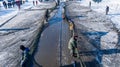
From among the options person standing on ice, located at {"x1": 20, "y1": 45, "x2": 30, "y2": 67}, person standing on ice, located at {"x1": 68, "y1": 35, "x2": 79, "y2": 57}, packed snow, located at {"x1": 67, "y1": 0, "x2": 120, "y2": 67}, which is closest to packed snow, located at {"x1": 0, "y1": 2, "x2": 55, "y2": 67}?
person standing on ice, located at {"x1": 20, "y1": 45, "x2": 30, "y2": 67}

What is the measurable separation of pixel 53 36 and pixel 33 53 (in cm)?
438

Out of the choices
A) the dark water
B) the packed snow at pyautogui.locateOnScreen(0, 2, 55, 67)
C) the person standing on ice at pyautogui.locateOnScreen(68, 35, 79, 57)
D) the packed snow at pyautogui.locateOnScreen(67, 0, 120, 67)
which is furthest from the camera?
the packed snow at pyautogui.locateOnScreen(0, 2, 55, 67)

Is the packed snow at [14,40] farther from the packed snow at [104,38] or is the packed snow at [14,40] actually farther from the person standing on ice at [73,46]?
the packed snow at [104,38]

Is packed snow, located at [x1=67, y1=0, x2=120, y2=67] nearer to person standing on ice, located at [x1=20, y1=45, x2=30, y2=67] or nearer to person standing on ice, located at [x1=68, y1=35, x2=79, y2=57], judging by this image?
person standing on ice, located at [x1=68, y1=35, x2=79, y2=57]

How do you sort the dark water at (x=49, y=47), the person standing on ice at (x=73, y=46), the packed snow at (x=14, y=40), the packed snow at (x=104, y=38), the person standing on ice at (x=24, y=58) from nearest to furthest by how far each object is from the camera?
the person standing on ice at (x=24, y=58), the person standing on ice at (x=73, y=46), the dark water at (x=49, y=47), the packed snow at (x=104, y=38), the packed snow at (x=14, y=40)

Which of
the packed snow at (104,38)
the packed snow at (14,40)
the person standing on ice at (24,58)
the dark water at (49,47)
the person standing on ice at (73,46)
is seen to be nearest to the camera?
Answer: the person standing on ice at (24,58)

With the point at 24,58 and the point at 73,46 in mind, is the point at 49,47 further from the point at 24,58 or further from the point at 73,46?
the point at 24,58

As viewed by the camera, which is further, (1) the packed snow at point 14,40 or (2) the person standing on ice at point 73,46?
(1) the packed snow at point 14,40

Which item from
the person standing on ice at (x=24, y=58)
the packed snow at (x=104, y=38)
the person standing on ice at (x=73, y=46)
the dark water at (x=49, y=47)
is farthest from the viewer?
the packed snow at (x=104, y=38)

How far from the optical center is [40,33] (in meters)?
18.9

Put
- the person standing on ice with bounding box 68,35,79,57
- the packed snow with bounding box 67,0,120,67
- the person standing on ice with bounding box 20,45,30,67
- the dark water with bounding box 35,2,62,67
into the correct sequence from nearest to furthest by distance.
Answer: the person standing on ice with bounding box 20,45,30,67
the person standing on ice with bounding box 68,35,79,57
the dark water with bounding box 35,2,62,67
the packed snow with bounding box 67,0,120,67

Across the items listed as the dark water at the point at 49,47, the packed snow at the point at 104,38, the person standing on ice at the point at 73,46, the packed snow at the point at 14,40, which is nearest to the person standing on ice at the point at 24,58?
the packed snow at the point at 14,40

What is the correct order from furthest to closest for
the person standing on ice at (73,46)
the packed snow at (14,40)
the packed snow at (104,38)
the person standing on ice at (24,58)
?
the packed snow at (14,40), the packed snow at (104,38), the person standing on ice at (73,46), the person standing on ice at (24,58)

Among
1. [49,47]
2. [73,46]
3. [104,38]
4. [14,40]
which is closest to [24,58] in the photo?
[73,46]
